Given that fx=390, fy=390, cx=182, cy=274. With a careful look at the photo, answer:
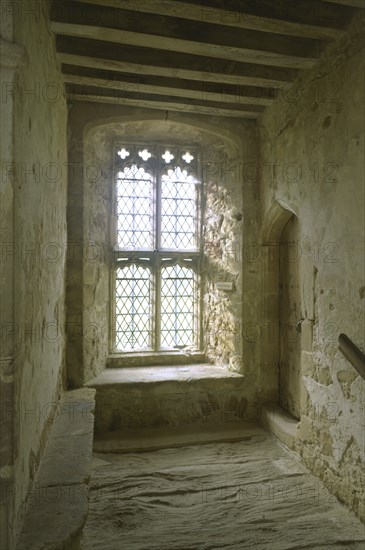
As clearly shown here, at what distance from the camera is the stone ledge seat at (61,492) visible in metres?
1.61

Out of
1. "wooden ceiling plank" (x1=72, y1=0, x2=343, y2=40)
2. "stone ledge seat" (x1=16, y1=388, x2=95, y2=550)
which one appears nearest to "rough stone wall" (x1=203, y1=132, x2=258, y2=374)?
"wooden ceiling plank" (x1=72, y1=0, x2=343, y2=40)

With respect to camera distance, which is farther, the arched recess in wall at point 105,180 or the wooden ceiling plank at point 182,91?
the arched recess in wall at point 105,180

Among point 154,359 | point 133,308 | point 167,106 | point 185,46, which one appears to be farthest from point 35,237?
point 154,359

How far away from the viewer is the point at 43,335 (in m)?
2.30

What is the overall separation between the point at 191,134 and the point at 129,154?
740 millimetres

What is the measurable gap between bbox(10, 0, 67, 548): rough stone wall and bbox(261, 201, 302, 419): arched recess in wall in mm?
2074

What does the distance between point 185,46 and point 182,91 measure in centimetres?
63

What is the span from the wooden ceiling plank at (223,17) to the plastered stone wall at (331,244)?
22 centimetres

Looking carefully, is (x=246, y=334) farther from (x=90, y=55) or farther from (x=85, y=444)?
(x=90, y=55)

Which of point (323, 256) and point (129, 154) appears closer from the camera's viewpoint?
point (323, 256)

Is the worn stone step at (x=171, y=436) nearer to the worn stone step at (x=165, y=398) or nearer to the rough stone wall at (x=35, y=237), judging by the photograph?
the worn stone step at (x=165, y=398)

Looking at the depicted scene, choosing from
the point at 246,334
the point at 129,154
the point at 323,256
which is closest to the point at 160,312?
the point at 246,334

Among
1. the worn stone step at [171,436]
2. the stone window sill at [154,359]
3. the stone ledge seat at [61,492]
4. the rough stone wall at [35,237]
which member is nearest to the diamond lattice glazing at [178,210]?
the stone window sill at [154,359]

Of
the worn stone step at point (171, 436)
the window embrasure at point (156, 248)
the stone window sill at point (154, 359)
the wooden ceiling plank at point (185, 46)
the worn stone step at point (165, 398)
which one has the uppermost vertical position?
the wooden ceiling plank at point (185, 46)
